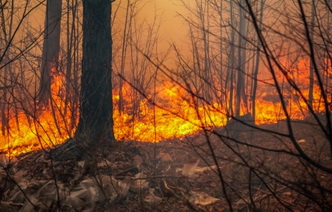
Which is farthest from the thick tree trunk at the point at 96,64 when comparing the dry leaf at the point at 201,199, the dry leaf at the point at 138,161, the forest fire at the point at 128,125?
the dry leaf at the point at 201,199

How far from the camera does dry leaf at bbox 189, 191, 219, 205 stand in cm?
377

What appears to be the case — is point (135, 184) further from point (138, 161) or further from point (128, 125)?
point (128, 125)

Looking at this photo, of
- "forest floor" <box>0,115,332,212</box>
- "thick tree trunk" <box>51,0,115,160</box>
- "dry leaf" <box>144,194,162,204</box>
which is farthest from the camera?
"thick tree trunk" <box>51,0,115,160</box>

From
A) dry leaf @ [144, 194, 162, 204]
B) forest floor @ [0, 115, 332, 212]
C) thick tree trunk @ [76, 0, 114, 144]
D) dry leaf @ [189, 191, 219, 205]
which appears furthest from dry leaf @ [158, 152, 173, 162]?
dry leaf @ [144, 194, 162, 204]

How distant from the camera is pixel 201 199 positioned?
3.86m

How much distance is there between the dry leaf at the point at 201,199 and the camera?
3773 millimetres

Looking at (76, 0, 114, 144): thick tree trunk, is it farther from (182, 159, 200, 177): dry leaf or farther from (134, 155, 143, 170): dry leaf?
(182, 159, 200, 177): dry leaf

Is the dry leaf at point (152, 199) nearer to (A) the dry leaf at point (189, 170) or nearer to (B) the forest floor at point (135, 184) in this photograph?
(B) the forest floor at point (135, 184)

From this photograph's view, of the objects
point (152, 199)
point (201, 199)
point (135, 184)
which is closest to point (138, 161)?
point (135, 184)

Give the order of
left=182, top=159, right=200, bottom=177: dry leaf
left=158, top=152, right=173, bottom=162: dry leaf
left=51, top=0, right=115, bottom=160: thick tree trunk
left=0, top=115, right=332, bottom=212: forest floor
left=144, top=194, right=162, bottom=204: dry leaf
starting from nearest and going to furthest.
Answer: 1. left=0, top=115, right=332, bottom=212: forest floor
2. left=144, top=194, right=162, bottom=204: dry leaf
3. left=182, top=159, right=200, bottom=177: dry leaf
4. left=158, top=152, right=173, bottom=162: dry leaf
5. left=51, top=0, right=115, bottom=160: thick tree trunk

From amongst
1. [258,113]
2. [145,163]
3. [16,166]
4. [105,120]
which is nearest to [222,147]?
[145,163]

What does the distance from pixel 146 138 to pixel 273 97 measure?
1275cm

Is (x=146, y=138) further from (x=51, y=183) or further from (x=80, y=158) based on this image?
(x=51, y=183)

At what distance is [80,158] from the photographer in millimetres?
4898
